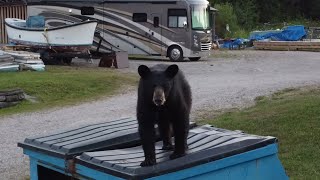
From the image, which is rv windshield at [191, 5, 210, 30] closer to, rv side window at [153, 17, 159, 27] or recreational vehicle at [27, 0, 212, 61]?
recreational vehicle at [27, 0, 212, 61]

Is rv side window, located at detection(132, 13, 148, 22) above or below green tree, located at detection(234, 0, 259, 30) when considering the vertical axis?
below

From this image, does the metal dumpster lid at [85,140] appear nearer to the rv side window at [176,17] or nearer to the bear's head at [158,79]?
the bear's head at [158,79]

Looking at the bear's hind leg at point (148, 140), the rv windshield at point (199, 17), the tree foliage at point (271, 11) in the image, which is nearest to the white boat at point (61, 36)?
the rv windshield at point (199, 17)

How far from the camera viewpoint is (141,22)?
96.5 ft

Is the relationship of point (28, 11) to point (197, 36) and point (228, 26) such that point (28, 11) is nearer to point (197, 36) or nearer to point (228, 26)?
point (197, 36)

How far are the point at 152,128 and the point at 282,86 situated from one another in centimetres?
1387

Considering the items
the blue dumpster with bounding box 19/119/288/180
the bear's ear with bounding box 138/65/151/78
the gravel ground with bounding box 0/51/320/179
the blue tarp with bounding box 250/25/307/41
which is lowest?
the gravel ground with bounding box 0/51/320/179

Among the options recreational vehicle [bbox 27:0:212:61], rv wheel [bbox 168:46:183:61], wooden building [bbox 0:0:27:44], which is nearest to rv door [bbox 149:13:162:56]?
recreational vehicle [bbox 27:0:212:61]

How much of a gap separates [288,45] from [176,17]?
13415mm

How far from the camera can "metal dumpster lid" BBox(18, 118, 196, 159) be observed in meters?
5.39

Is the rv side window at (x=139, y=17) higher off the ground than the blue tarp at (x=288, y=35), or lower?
higher

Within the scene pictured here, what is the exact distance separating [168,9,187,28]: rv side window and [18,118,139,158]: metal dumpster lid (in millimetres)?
23207

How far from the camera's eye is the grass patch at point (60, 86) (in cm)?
1620

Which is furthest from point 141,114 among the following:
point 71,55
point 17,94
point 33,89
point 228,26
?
point 228,26
